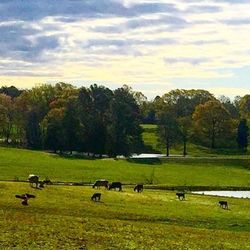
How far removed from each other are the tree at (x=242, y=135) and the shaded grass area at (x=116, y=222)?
3777 inches

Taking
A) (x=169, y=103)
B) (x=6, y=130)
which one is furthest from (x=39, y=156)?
(x=169, y=103)

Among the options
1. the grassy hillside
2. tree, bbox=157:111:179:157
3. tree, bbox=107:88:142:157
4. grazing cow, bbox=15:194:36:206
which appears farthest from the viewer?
tree, bbox=157:111:179:157

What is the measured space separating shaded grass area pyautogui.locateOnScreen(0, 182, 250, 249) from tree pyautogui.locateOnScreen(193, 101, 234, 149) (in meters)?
95.4

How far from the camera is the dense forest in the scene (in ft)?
437

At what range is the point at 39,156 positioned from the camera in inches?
4545

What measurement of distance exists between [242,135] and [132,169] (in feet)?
201

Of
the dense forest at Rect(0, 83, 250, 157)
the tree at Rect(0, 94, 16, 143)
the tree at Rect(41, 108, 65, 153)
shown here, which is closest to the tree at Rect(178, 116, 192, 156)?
the dense forest at Rect(0, 83, 250, 157)

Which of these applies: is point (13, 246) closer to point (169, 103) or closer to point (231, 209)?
point (231, 209)

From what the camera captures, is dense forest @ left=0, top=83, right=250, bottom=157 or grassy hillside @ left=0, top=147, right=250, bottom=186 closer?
grassy hillside @ left=0, top=147, right=250, bottom=186

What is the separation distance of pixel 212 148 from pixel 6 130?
56.6 metres

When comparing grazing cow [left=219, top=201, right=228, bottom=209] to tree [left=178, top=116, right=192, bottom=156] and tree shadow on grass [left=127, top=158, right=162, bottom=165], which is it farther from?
tree [left=178, top=116, right=192, bottom=156]

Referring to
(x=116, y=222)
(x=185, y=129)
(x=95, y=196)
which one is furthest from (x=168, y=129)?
(x=116, y=222)

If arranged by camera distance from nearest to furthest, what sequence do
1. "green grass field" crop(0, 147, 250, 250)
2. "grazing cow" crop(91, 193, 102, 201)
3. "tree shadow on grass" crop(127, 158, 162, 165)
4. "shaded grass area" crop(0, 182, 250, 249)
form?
"shaded grass area" crop(0, 182, 250, 249), "green grass field" crop(0, 147, 250, 250), "grazing cow" crop(91, 193, 102, 201), "tree shadow on grass" crop(127, 158, 162, 165)

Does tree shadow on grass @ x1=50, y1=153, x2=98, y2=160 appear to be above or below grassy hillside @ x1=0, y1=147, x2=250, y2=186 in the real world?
above
